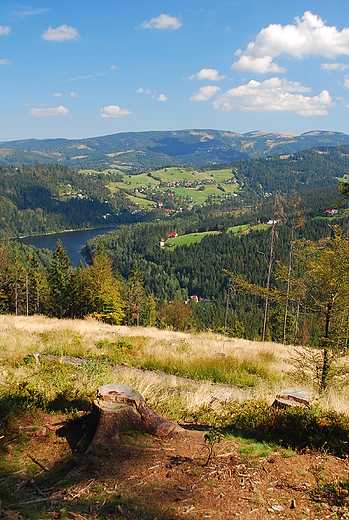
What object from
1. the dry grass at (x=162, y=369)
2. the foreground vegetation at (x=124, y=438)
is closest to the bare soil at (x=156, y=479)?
the foreground vegetation at (x=124, y=438)

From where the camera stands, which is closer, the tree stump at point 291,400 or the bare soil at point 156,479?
the bare soil at point 156,479

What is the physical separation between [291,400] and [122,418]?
10.8 feet

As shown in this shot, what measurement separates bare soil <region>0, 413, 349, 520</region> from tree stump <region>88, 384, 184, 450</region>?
0.13 meters

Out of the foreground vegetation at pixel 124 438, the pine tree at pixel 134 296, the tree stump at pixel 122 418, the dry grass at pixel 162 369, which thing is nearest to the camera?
the foreground vegetation at pixel 124 438

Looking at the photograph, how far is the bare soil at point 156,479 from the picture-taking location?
11.4ft

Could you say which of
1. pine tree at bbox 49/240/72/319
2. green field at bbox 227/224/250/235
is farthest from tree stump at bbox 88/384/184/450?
green field at bbox 227/224/250/235

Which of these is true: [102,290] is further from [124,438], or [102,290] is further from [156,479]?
[156,479]

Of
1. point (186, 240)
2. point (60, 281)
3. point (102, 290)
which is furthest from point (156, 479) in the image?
point (186, 240)

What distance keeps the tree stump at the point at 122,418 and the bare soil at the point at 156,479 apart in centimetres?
13

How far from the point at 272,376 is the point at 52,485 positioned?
26.1 feet

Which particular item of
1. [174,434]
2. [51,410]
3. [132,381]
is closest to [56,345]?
[132,381]

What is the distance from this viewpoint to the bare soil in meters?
3.49

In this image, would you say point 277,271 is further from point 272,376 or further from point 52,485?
point 52,485

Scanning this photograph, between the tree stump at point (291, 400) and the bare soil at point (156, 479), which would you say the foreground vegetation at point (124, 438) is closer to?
the bare soil at point (156, 479)
